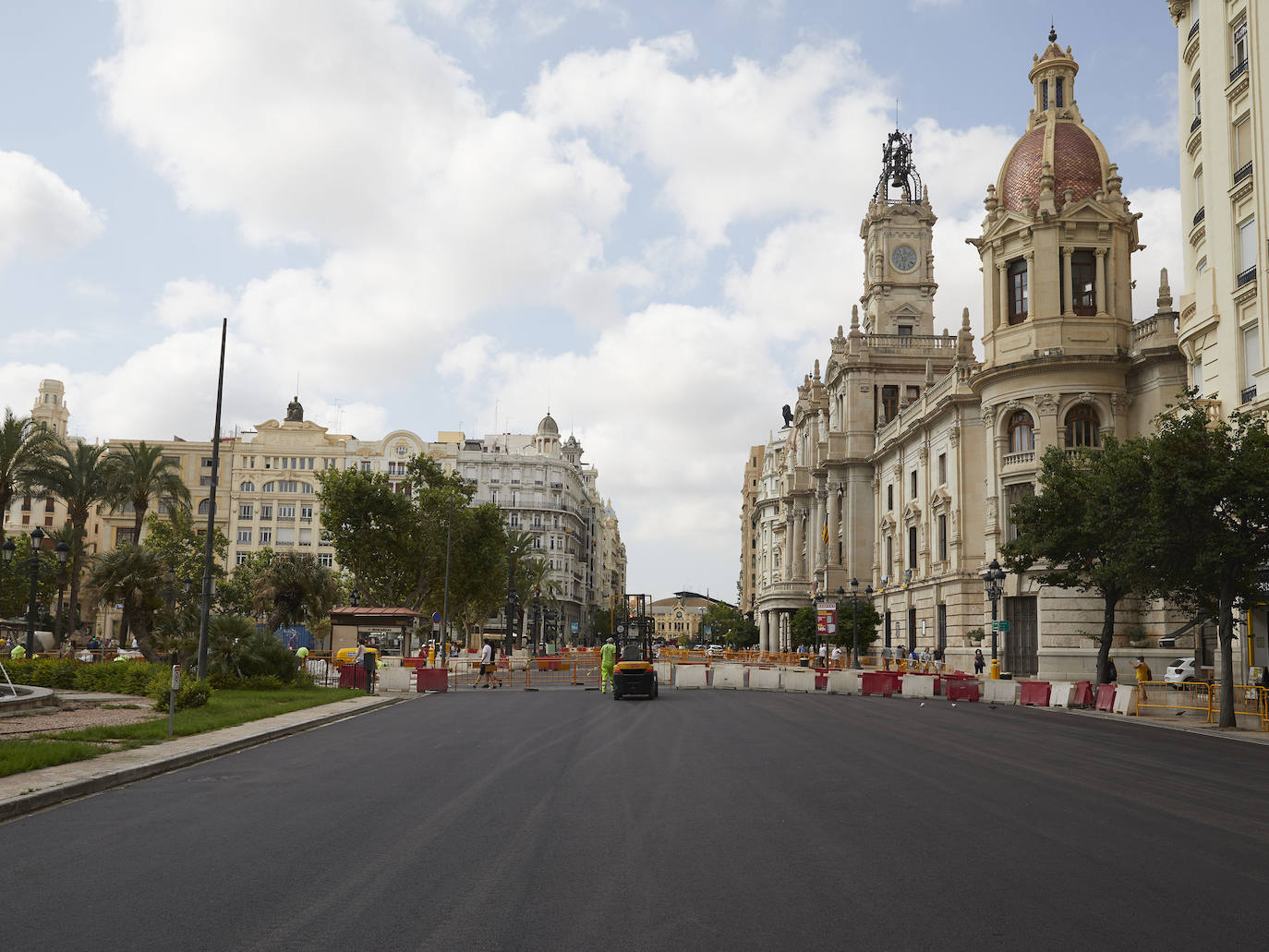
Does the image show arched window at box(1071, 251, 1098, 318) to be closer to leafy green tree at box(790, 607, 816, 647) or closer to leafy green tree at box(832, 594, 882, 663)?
leafy green tree at box(832, 594, 882, 663)

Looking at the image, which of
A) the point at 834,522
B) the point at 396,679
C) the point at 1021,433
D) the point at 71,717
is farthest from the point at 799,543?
the point at 71,717

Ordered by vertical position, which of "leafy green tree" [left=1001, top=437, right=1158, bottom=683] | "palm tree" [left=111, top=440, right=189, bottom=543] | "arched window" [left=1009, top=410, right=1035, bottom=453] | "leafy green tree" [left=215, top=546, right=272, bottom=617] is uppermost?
"arched window" [left=1009, top=410, right=1035, bottom=453]

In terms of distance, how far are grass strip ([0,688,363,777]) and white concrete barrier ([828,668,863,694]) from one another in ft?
63.5

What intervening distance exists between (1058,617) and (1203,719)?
1505 cm

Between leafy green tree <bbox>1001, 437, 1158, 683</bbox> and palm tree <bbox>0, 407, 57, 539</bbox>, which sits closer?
leafy green tree <bbox>1001, 437, 1158, 683</bbox>

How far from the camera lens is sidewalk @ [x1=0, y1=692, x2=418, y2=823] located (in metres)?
11.0

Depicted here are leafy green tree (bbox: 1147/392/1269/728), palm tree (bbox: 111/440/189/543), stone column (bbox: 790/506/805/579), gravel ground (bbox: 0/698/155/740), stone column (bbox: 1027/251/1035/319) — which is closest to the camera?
gravel ground (bbox: 0/698/155/740)

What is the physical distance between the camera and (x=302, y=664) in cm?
3366

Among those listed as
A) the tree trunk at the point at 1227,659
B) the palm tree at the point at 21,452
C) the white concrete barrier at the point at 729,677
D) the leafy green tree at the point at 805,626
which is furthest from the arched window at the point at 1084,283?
the palm tree at the point at 21,452

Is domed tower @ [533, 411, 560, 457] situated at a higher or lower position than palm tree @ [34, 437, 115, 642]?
higher

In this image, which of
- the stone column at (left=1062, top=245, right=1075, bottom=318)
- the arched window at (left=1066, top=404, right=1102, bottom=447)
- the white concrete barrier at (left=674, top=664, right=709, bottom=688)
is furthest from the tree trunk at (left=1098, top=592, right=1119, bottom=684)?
the stone column at (left=1062, top=245, right=1075, bottom=318)

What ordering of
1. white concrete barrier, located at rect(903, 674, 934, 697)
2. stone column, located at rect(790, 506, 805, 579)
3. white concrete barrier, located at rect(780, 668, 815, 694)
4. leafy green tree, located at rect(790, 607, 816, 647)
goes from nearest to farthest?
white concrete barrier, located at rect(903, 674, 934, 697)
white concrete barrier, located at rect(780, 668, 815, 694)
leafy green tree, located at rect(790, 607, 816, 647)
stone column, located at rect(790, 506, 805, 579)

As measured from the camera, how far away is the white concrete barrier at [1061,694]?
32312 millimetres

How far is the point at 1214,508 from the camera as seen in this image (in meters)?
25.4
